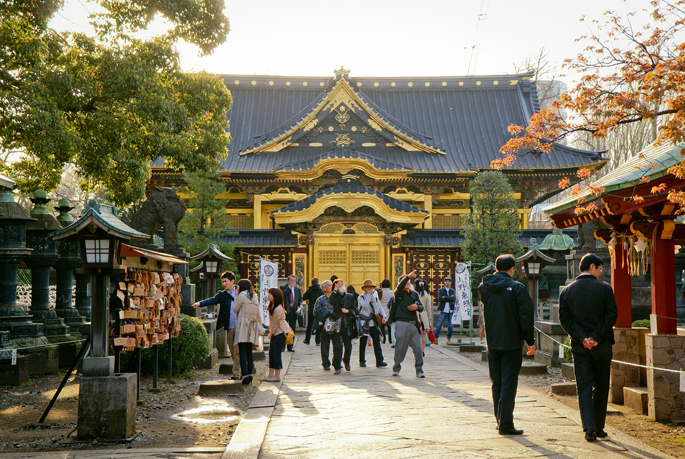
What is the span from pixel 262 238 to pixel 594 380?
61.0ft

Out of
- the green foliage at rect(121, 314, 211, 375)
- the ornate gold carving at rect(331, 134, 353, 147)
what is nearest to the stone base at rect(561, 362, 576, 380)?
the green foliage at rect(121, 314, 211, 375)

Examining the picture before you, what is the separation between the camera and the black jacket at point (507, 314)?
6219mm

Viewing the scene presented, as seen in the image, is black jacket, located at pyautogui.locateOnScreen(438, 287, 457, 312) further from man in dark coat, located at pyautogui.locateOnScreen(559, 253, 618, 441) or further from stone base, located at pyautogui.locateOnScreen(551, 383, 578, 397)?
man in dark coat, located at pyautogui.locateOnScreen(559, 253, 618, 441)

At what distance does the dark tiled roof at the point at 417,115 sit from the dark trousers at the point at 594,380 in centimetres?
1995

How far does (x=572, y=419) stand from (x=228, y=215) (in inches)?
823

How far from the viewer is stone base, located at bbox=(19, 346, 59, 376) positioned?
10.4 meters

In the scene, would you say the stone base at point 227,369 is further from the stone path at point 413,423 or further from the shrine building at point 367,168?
the shrine building at point 367,168

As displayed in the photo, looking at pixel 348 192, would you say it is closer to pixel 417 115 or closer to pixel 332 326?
pixel 417 115

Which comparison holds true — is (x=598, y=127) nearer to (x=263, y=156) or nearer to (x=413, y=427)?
(x=413, y=427)

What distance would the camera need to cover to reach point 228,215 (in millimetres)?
26297

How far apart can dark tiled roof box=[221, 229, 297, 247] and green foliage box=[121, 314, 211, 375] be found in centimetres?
1223

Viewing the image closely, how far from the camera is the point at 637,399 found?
24.3ft

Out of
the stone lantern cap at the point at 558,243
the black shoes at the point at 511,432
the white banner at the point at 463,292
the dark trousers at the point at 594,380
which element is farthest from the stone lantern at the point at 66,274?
the stone lantern cap at the point at 558,243

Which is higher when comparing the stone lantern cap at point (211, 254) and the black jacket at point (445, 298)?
the stone lantern cap at point (211, 254)
